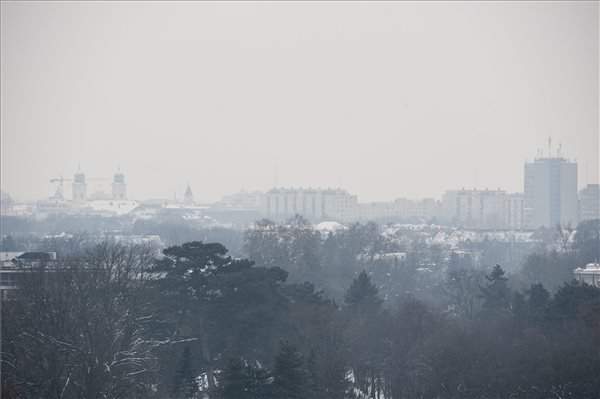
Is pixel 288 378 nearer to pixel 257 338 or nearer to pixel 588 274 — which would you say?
pixel 257 338

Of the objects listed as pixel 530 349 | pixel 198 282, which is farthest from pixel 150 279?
pixel 530 349

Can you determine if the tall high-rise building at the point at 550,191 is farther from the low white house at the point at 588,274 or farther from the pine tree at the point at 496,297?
the pine tree at the point at 496,297

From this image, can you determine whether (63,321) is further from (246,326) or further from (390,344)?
(390,344)

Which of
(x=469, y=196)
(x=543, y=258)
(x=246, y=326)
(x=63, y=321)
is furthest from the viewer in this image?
(x=469, y=196)

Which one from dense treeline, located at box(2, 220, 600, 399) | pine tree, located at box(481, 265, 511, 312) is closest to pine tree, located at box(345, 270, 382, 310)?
dense treeline, located at box(2, 220, 600, 399)

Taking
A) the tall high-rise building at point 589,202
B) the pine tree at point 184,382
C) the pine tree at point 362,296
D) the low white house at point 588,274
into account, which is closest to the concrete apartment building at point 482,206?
the tall high-rise building at point 589,202
